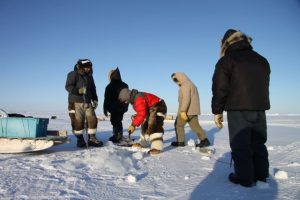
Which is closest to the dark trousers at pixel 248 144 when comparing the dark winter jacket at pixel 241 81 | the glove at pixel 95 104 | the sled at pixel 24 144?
the dark winter jacket at pixel 241 81

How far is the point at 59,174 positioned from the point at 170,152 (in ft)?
8.86

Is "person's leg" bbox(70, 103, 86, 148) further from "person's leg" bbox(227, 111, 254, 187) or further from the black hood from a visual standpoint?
"person's leg" bbox(227, 111, 254, 187)

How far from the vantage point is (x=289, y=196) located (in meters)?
3.09

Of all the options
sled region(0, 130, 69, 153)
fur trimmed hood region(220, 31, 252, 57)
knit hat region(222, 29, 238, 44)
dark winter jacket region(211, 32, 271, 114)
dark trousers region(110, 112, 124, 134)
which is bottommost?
sled region(0, 130, 69, 153)

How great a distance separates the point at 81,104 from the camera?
6.77 meters

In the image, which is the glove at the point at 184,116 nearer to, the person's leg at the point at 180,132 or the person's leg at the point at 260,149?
the person's leg at the point at 180,132

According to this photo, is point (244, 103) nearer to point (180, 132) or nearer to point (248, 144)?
point (248, 144)

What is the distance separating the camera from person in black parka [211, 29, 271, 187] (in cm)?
359

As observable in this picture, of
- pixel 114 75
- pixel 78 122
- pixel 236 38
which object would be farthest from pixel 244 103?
pixel 114 75

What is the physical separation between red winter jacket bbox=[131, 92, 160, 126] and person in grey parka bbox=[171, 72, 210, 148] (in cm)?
106

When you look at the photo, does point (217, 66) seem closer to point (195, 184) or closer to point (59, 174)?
point (195, 184)

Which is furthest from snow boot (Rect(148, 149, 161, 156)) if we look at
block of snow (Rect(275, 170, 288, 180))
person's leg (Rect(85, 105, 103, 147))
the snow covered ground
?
block of snow (Rect(275, 170, 288, 180))

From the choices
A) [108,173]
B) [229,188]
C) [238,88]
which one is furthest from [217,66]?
[108,173]

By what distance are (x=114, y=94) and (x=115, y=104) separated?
264 millimetres
